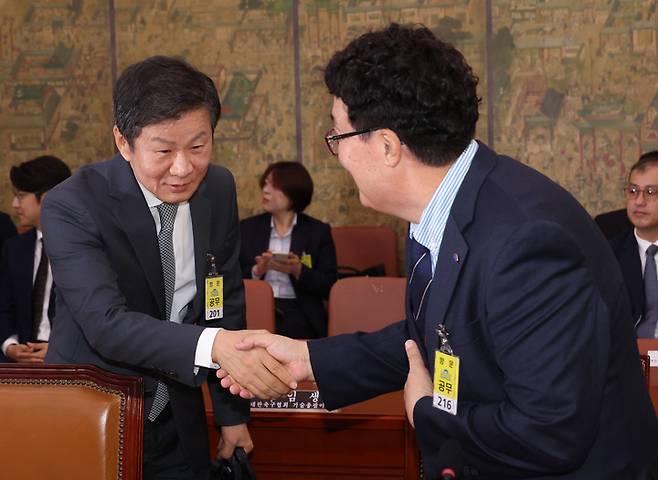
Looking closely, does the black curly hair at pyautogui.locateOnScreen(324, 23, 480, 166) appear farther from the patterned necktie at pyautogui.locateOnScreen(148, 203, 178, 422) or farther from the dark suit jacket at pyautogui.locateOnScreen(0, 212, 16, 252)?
the dark suit jacket at pyautogui.locateOnScreen(0, 212, 16, 252)

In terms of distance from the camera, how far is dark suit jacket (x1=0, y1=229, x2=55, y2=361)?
4.24m

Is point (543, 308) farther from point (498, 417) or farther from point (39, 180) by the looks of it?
point (39, 180)

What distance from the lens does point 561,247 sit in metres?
1.47

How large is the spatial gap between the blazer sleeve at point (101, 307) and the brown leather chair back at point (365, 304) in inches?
65.6

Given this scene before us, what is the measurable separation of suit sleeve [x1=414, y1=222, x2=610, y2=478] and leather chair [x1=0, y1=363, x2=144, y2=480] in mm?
927

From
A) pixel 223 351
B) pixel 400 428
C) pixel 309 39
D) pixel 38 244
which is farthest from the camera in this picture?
pixel 309 39

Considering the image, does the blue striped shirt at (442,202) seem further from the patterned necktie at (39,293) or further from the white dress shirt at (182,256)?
the patterned necktie at (39,293)

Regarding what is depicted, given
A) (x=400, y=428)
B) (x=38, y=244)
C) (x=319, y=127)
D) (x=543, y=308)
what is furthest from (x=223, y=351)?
(x=319, y=127)

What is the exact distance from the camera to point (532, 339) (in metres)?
1.47

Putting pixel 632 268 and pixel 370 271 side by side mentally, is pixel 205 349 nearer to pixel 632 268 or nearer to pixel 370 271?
pixel 632 268

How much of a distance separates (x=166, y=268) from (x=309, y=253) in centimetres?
297

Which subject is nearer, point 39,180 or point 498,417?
point 498,417

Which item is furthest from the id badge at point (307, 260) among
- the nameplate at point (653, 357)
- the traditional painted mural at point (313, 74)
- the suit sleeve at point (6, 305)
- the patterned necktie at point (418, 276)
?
the patterned necktie at point (418, 276)

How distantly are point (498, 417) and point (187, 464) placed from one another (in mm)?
1107
